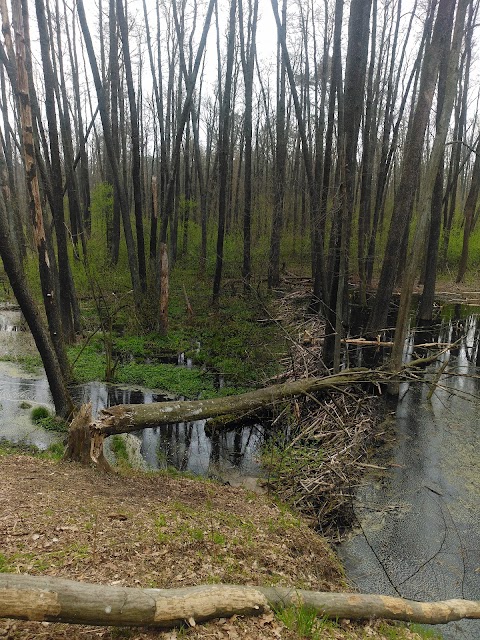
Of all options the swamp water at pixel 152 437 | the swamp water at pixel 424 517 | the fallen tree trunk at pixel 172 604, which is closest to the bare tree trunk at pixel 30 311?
the swamp water at pixel 152 437

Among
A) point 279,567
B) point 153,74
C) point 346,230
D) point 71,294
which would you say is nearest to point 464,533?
point 279,567

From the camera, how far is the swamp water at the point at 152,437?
6449 millimetres

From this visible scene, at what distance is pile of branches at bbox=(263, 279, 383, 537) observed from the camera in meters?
5.29

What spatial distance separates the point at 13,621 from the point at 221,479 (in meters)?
3.84

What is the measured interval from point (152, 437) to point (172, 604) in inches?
194

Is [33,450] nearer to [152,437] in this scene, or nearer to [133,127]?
[152,437]

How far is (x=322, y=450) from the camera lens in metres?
6.04

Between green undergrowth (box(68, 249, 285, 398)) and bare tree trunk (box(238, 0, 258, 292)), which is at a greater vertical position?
bare tree trunk (box(238, 0, 258, 292))

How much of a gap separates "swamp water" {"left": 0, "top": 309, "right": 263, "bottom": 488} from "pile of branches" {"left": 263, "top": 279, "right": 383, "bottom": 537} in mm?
495

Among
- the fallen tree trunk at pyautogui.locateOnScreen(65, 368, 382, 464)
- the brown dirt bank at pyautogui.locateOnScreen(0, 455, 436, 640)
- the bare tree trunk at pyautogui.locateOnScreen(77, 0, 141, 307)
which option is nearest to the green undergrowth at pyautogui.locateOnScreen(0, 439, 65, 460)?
the brown dirt bank at pyautogui.locateOnScreen(0, 455, 436, 640)

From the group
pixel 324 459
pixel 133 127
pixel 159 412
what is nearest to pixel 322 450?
pixel 324 459

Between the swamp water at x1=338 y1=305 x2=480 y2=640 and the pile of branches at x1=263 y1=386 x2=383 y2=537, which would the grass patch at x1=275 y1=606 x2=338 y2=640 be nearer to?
the swamp water at x1=338 y1=305 x2=480 y2=640

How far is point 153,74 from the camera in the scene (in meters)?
19.1

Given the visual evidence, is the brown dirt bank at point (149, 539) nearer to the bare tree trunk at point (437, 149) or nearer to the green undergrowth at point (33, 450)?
the green undergrowth at point (33, 450)
